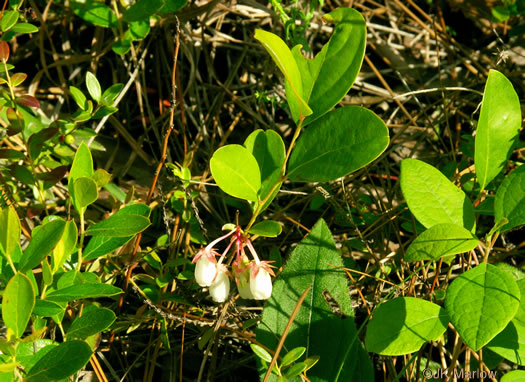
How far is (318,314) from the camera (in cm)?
145

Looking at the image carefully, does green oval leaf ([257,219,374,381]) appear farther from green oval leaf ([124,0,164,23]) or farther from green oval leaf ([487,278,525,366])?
green oval leaf ([124,0,164,23])

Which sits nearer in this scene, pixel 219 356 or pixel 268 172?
pixel 268 172

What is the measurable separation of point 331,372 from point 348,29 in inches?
34.5

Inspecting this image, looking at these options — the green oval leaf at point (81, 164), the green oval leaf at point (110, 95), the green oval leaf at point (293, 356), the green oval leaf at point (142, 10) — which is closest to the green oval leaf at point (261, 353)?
the green oval leaf at point (293, 356)

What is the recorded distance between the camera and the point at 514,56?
7.84 ft

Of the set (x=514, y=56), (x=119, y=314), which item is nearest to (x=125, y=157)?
(x=119, y=314)

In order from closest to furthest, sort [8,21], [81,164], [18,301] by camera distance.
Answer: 1. [18,301]
2. [81,164]
3. [8,21]

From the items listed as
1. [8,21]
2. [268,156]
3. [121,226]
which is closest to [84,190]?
[121,226]

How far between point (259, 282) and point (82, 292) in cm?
41

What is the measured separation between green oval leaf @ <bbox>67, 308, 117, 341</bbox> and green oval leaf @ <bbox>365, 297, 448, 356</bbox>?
605mm

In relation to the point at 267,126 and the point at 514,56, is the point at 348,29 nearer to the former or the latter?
the point at 267,126

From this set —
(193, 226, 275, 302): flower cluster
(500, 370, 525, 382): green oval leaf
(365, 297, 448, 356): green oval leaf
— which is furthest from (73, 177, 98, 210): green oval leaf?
(500, 370, 525, 382): green oval leaf

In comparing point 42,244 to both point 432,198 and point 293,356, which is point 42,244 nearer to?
point 293,356

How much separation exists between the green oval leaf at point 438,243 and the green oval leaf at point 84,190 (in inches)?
30.0
